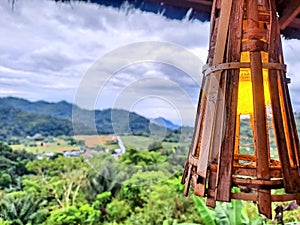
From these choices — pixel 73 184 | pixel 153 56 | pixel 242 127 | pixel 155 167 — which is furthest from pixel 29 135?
pixel 242 127

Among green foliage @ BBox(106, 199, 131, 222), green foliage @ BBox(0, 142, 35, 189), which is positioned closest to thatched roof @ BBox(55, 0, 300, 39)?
green foliage @ BBox(0, 142, 35, 189)

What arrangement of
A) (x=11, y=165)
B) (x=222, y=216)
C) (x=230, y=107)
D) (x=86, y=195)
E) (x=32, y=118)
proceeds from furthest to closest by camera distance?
(x=86, y=195) → (x=11, y=165) → (x=32, y=118) → (x=222, y=216) → (x=230, y=107)

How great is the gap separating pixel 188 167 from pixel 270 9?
1.09ft

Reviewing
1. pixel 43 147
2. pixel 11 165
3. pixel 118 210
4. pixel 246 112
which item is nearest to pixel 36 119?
pixel 43 147

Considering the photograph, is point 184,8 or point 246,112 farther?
point 184,8

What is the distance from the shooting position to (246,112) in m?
0.53

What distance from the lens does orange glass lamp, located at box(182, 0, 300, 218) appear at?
17.8 inches

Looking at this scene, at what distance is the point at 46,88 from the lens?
275 centimetres

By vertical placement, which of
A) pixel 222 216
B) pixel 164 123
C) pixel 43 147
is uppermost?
pixel 164 123

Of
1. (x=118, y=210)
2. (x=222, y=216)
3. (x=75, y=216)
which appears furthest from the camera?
(x=118, y=210)

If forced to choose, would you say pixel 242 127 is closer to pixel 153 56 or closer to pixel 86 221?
pixel 153 56

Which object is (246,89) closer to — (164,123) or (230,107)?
(230,107)

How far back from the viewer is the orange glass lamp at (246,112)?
1.48ft

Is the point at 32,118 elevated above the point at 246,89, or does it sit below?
above
